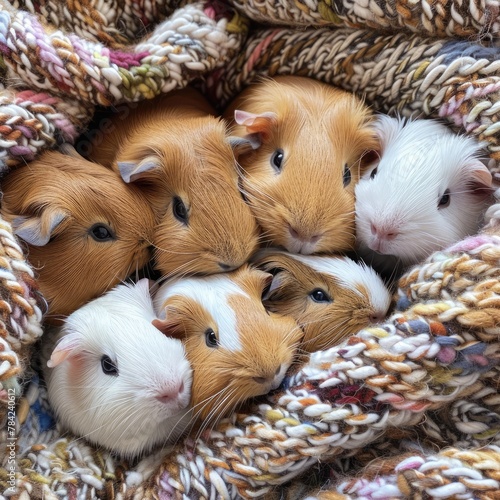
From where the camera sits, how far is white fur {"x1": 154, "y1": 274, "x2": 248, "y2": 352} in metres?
1.31

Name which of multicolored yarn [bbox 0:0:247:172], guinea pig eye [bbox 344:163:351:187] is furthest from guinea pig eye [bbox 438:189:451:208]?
multicolored yarn [bbox 0:0:247:172]

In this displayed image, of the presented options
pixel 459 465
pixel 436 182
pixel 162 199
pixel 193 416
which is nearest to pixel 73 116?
pixel 162 199

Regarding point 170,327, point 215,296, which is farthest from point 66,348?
point 215,296

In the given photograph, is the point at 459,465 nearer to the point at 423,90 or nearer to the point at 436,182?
the point at 436,182

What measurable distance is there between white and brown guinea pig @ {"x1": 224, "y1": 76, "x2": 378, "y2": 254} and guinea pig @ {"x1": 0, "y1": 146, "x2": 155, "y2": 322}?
330mm

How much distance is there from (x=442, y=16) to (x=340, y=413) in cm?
101

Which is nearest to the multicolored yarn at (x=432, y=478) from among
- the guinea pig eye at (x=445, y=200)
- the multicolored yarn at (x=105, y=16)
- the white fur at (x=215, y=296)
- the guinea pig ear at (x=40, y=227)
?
the white fur at (x=215, y=296)

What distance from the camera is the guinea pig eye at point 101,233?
140 cm

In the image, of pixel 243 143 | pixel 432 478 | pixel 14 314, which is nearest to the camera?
pixel 432 478

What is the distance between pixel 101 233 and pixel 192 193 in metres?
0.25

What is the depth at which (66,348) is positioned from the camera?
128cm

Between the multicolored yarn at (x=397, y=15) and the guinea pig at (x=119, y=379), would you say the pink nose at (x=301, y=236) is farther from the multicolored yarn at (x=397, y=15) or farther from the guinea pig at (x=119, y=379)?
the multicolored yarn at (x=397, y=15)

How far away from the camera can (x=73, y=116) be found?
147 cm

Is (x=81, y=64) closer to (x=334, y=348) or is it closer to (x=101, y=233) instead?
(x=101, y=233)
